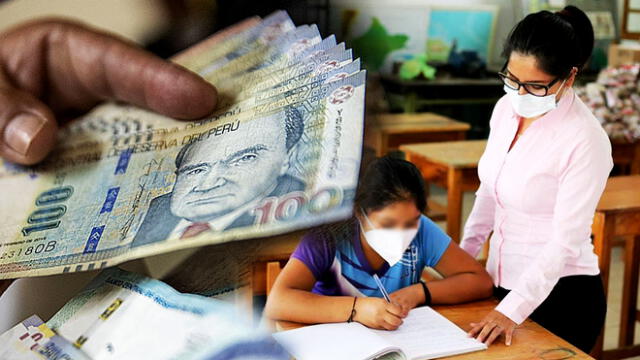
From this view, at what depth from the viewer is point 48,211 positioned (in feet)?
1.24

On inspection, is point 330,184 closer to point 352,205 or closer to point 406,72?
point 352,205

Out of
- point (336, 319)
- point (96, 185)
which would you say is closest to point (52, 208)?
point (96, 185)

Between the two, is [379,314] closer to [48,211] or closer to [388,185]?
[388,185]

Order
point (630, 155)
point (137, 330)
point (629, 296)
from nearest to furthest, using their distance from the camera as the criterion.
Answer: point (137, 330)
point (629, 296)
point (630, 155)

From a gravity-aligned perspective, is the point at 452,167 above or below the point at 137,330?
below

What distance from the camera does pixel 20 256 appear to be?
378 mm

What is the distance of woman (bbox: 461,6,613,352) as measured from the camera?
2.45 ft

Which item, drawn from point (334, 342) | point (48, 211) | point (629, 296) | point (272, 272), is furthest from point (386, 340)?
point (629, 296)

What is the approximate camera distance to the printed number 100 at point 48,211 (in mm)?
371

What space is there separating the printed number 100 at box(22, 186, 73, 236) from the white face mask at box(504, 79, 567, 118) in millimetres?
542

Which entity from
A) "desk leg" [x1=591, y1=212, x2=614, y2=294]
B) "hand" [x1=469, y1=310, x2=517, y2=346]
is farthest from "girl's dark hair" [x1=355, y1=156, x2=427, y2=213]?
"desk leg" [x1=591, y1=212, x2=614, y2=294]

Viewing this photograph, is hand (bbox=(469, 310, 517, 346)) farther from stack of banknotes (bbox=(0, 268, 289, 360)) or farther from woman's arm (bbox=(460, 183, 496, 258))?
stack of banknotes (bbox=(0, 268, 289, 360))

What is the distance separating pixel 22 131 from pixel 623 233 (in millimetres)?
1407

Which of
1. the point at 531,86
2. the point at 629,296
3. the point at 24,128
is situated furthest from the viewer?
the point at 629,296
